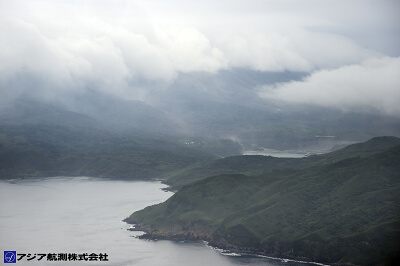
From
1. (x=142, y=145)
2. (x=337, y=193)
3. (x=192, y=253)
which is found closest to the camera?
(x=192, y=253)

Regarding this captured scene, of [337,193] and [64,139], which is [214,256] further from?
[64,139]

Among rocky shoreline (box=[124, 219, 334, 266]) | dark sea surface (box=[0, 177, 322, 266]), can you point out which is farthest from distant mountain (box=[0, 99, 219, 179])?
rocky shoreline (box=[124, 219, 334, 266])

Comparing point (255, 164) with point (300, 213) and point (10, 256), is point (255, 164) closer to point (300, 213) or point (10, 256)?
point (300, 213)

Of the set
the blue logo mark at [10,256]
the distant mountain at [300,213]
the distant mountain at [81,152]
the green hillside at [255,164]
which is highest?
the distant mountain at [81,152]

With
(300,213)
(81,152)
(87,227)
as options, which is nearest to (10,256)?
(87,227)

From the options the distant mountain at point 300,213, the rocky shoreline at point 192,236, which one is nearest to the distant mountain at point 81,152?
the distant mountain at point 300,213

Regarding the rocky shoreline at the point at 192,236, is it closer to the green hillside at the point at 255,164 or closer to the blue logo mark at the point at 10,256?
the blue logo mark at the point at 10,256

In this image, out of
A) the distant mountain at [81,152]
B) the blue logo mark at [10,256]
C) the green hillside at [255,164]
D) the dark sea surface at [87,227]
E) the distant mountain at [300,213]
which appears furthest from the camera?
the distant mountain at [81,152]

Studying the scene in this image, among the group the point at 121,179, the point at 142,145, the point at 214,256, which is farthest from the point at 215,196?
the point at 142,145
